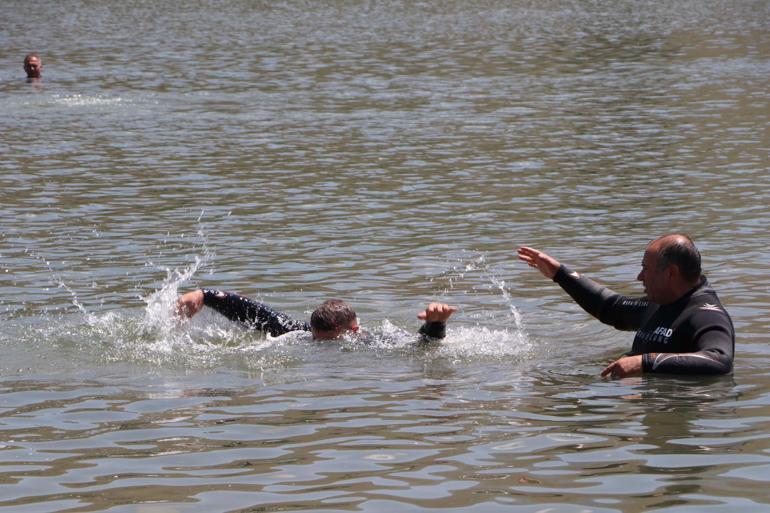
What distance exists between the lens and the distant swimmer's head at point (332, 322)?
38.5ft

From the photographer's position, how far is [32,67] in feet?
108

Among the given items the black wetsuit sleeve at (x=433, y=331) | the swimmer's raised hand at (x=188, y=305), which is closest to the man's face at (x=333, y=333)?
the black wetsuit sleeve at (x=433, y=331)

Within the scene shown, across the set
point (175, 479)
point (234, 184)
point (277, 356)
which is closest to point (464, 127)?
point (234, 184)

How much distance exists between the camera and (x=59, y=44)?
4341cm

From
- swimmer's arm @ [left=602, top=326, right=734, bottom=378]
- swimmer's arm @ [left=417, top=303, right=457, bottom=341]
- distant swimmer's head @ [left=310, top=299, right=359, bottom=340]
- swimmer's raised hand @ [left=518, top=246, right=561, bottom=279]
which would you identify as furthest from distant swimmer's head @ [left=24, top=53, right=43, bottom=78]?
swimmer's arm @ [left=602, top=326, right=734, bottom=378]

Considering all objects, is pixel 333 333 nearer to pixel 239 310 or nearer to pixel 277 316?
pixel 277 316

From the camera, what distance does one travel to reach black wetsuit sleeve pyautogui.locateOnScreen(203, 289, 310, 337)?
40.1ft

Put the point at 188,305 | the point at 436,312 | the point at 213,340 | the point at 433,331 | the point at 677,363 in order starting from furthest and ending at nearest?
the point at 213,340 → the point at 188,305 → the point at 433,331 → the point at 436,312 → the point at 677,363

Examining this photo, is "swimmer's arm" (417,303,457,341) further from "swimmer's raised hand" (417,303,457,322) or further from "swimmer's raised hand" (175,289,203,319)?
"swimmer's raised hand" (175,289,203,319)

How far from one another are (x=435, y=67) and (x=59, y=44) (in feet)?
43.9

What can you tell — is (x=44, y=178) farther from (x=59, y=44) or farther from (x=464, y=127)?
(x=59, y=44)

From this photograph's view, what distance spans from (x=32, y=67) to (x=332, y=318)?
2317 centimetres

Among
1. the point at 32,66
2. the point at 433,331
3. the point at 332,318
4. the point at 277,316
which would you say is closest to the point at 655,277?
the point at 433,331

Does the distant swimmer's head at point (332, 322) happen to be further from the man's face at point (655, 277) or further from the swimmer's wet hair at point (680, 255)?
the swimmer's wet hair at point (680, 255)
